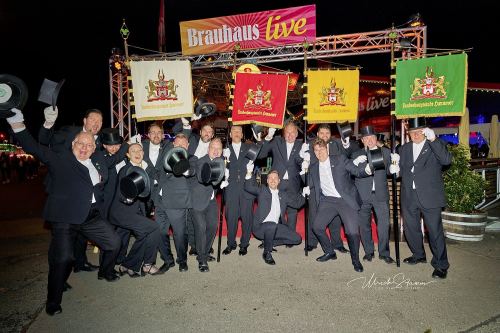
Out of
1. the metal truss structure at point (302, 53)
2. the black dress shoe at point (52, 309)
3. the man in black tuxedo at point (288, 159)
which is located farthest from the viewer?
the metal truss structure at point (302, 53)

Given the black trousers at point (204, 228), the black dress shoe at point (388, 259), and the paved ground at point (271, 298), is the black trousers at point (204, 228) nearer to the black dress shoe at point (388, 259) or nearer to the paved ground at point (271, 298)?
the paved ground at point (271, 298)

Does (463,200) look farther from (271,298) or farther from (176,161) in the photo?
(176,161)

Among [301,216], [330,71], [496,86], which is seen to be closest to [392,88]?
[330,71]

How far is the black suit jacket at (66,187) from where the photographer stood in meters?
3.77

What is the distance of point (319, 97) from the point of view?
6219 millimetres

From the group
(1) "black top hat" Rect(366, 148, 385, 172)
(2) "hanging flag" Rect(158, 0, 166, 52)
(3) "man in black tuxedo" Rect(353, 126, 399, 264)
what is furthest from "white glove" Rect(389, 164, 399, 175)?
(2) "hanging flag" Rect(158, 0, 166, 52)

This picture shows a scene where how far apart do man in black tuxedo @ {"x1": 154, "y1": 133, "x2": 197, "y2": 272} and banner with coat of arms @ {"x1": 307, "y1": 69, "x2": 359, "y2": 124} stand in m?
2.72

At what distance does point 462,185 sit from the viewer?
20.1 ft

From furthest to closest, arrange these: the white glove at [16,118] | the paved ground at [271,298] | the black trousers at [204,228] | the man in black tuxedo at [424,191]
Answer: the black trousers at [204,228] < the man in black tuxedo at [424,191] < the white glove at [16,118] < the paved ground at [271,298]

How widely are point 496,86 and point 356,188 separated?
1545 centimetres

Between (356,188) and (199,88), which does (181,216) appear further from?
(199,88)

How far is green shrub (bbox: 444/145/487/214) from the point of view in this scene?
20.0 ft

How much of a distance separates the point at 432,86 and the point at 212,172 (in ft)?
12.4

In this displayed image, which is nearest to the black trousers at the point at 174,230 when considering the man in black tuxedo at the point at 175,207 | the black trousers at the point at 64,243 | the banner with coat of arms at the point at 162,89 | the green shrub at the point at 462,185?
the man in black tuxedo at the point at 175,207
